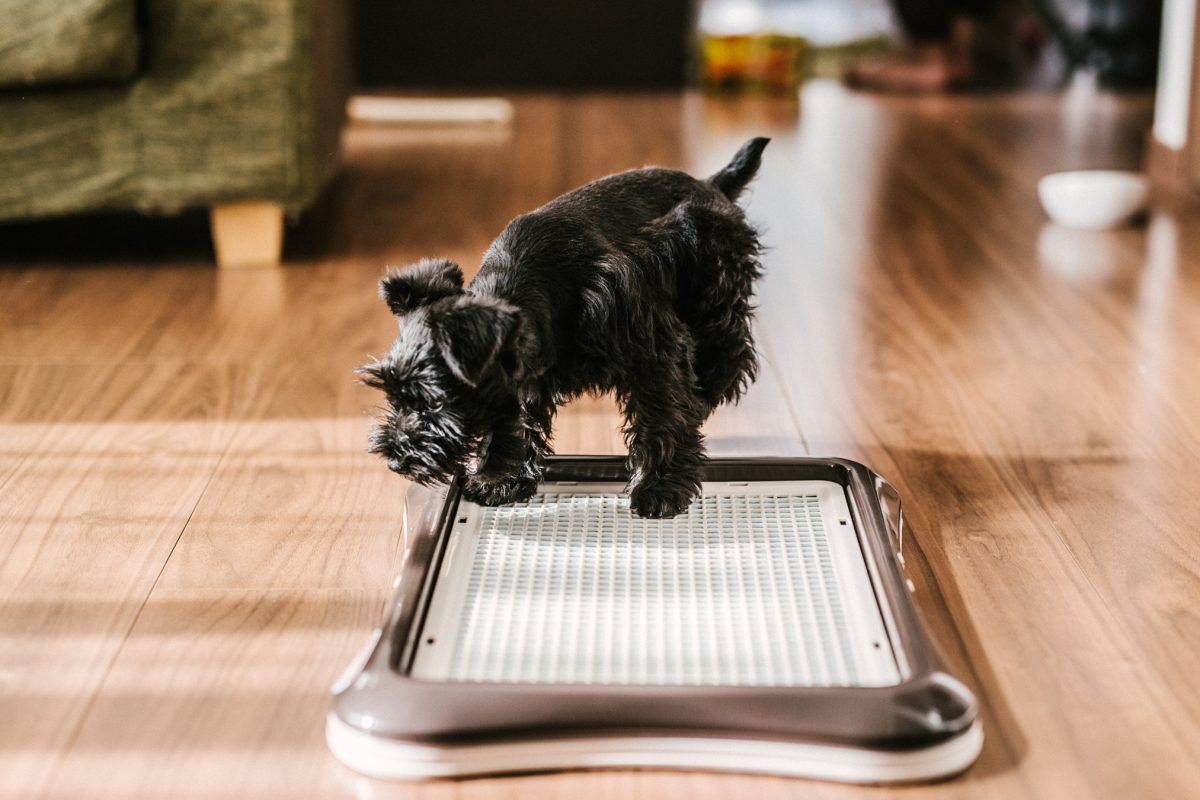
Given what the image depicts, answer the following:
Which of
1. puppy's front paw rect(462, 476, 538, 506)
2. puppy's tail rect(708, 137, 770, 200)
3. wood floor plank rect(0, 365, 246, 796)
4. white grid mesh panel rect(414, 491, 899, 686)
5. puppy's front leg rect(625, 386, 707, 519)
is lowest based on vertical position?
wood floor plank rect(0, 365, 246, 796)

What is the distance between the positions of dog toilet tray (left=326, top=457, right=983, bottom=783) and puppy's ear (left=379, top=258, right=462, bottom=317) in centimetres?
23

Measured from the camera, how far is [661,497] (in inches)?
50.5

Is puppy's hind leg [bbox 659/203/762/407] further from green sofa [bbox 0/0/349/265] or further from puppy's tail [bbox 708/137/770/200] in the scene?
green sofa [bbox 0/0/349/265]

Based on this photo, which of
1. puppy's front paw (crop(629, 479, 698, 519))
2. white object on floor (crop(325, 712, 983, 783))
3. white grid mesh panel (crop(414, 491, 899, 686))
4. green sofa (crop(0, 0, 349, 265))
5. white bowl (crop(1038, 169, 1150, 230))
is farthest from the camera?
white bowl (crop(1038, 169, 1150, 230))

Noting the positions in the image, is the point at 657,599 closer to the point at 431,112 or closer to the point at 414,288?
the point at 414,288

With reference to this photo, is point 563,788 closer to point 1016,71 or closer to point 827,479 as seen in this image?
point 827,479

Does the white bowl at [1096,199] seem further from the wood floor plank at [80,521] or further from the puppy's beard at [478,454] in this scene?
the puppy's beard at [478,454]

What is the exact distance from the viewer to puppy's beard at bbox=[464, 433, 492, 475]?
115 centimetres

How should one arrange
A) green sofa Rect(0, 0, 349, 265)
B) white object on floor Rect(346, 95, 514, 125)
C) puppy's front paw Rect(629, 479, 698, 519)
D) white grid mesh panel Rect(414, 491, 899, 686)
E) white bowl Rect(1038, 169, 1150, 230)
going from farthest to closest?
1. white object on floor Rect(346, 95, 514, 125)
2. white bowl Rect(1038, 169, 1150, 230)
3. green sofa Rect(0, 0, 349, 265)
4. puppy's front paw Rect(629, 479, 698, 519)
5. white grid mesh panel Rect(414, 491, 899, 686)

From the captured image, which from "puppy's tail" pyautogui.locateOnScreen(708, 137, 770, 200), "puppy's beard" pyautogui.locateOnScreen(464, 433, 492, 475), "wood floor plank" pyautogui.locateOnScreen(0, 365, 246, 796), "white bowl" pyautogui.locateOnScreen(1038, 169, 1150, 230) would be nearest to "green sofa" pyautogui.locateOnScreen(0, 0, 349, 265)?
"wood floor plank" pyautogui.locateOnScreen(0, 365, 246, 796)

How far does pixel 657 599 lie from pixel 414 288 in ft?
1.16

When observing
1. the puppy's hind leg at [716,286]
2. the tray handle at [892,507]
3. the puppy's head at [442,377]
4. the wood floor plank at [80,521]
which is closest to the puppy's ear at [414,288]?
the puppy's head at [442,377]

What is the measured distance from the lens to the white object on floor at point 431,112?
3912mm

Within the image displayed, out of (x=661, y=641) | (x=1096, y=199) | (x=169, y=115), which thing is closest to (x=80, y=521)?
(x=661, y=641)
